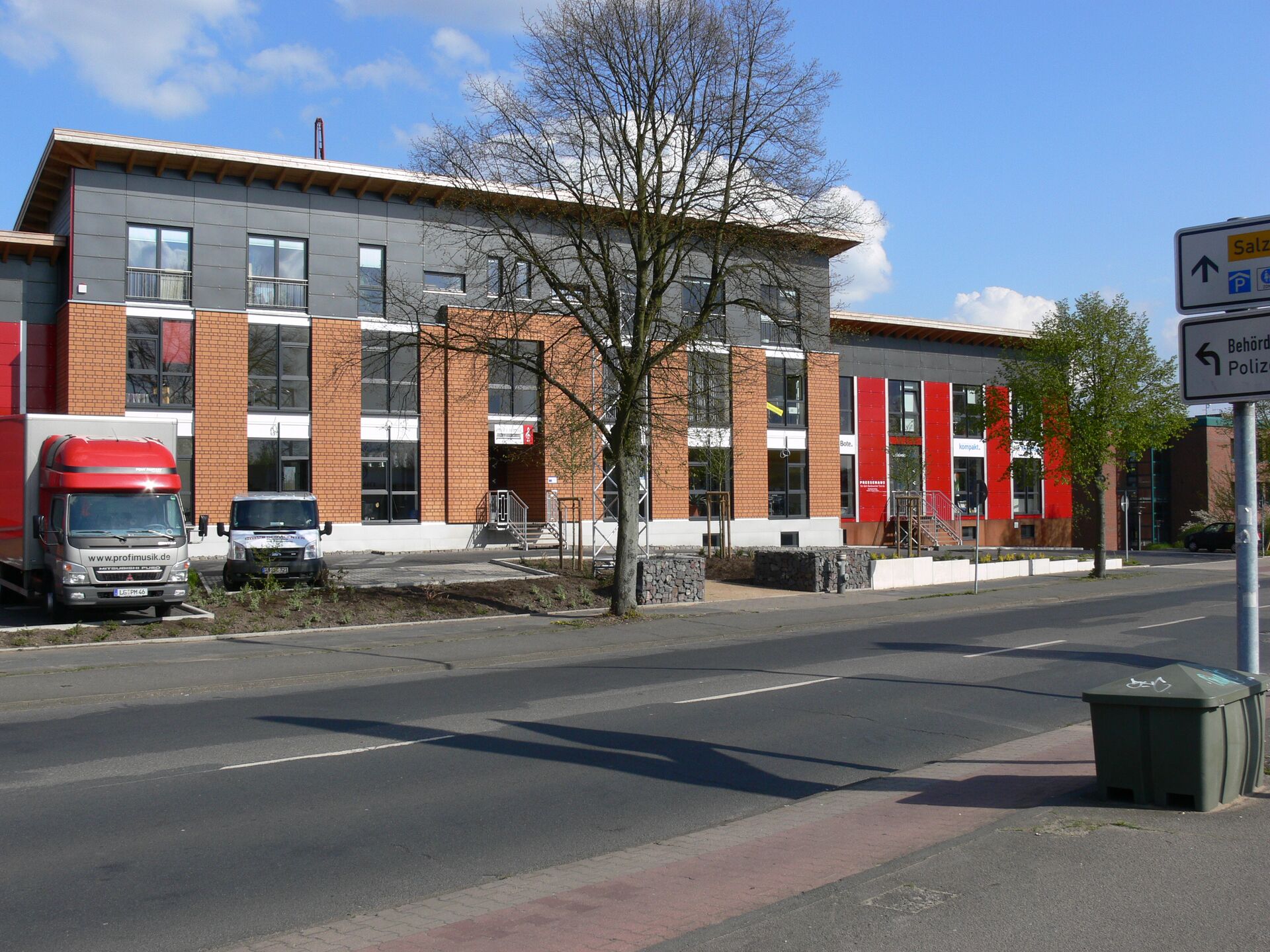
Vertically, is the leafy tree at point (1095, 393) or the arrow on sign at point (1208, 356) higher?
the leafy tree at point (1095, 393)

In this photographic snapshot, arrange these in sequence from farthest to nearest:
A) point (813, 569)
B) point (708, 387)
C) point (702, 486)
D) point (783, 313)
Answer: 1. point (702, 486)
2. point (813, 569)
3. point (708, 387)
4. point (783, 313)

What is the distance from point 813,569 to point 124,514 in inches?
653

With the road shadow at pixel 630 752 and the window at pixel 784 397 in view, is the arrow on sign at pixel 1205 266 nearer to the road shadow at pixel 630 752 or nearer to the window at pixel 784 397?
the road shadow at pixel 630 752

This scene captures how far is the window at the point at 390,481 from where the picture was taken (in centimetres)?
3675

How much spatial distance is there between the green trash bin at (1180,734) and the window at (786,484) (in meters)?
38.2

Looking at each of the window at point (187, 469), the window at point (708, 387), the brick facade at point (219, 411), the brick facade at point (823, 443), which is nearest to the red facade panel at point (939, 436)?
the brick facade at point (823, 443)

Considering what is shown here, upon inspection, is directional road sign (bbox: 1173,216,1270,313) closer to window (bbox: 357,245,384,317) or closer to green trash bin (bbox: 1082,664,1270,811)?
green trash bin (bbox: 1082,664,1270,811)

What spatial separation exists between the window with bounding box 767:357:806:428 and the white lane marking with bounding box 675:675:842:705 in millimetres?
31872

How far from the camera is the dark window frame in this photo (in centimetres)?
3512

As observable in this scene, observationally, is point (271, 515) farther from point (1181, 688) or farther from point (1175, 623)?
point (1181, 688)

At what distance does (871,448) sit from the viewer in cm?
5009

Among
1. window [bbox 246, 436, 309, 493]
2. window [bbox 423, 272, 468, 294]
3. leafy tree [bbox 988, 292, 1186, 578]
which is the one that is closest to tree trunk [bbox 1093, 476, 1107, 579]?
leafy tree [bbox 988, 292, 1186, 578]

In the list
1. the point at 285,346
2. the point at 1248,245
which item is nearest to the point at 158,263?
the point at 285,346

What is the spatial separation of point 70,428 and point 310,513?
6158 millimetres
